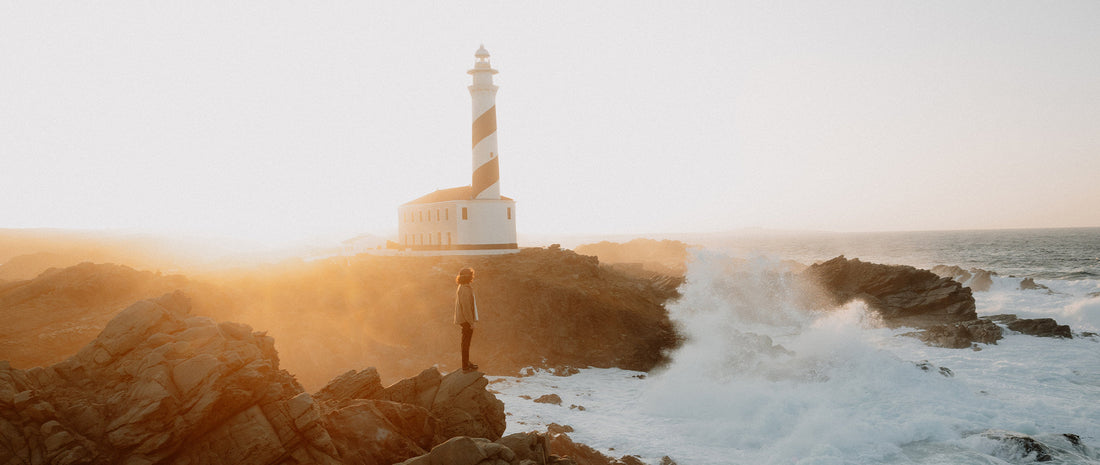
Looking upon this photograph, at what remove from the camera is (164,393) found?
27.5 ft

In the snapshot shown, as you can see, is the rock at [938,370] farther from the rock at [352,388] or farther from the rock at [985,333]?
the rock at [352,388]

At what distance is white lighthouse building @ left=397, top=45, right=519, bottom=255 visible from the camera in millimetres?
33688

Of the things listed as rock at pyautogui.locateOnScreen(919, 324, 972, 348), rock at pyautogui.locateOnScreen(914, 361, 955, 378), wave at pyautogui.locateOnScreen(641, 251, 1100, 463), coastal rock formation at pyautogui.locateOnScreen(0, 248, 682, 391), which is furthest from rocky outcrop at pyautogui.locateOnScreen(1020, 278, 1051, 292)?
rock at pyautogui.locateOnScreen(914, 361, 955, 378)

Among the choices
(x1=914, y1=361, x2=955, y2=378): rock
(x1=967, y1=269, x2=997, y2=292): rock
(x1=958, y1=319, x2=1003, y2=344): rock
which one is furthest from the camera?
(x1=967, y1=269, x2=997, y2=292): rock

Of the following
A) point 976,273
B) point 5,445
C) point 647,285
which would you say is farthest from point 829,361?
point 976,273

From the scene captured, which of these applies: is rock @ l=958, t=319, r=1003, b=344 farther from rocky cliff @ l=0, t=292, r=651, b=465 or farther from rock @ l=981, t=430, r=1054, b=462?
rocky cliff @ l=0, t=292, r=651, b=465

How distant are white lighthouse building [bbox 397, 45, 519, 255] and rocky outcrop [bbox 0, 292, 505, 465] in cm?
2364

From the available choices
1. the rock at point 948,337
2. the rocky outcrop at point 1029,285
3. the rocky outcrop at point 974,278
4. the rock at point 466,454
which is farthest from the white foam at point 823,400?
the rocky outcrop at point 974,278

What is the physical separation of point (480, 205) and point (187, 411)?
2655 centimetres

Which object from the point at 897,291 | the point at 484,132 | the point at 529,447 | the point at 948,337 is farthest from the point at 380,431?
the point at 897,291

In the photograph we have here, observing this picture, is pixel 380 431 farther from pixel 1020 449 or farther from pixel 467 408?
pixel 1020 449

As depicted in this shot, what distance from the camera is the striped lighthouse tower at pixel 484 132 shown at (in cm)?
3353

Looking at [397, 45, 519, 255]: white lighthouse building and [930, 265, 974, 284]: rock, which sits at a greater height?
[397, 45, 519, 255]: white lighthouse building

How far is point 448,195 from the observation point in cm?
3678
